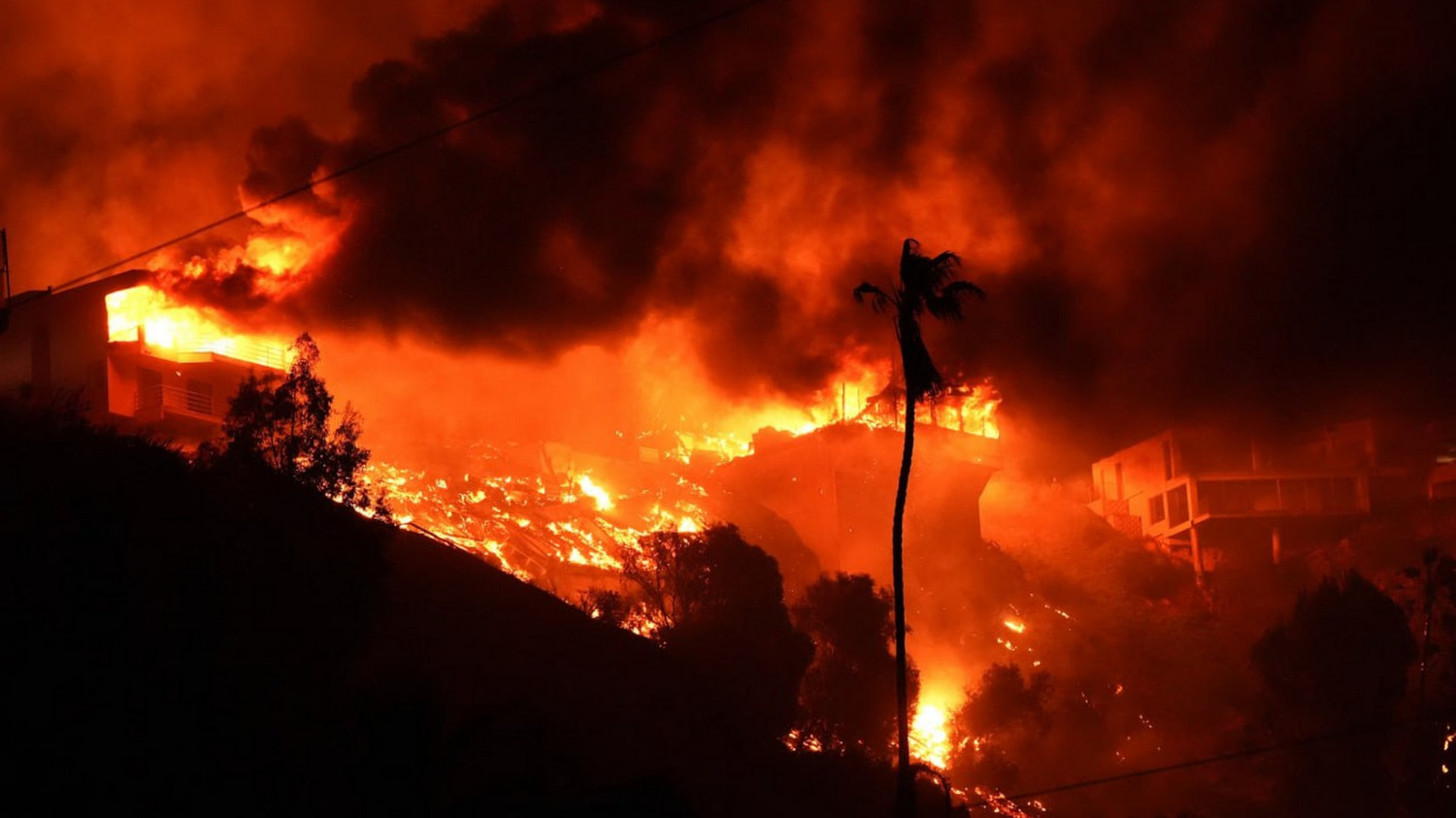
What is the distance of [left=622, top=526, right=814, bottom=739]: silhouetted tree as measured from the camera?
46938 mm

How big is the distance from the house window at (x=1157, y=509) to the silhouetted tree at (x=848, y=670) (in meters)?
57.6

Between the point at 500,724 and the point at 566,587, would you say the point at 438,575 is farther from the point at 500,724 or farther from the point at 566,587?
the point at 566,587

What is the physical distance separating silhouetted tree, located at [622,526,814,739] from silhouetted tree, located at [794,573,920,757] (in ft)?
7.65

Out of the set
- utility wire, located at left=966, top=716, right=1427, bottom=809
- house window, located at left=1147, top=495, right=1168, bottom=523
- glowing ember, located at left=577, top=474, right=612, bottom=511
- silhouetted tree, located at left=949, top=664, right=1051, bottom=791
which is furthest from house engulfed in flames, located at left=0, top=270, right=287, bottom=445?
house window, located at left=1147, top=495, right=1168, bottom=523

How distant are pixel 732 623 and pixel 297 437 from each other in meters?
19.7

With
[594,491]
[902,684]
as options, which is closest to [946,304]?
[902,684]

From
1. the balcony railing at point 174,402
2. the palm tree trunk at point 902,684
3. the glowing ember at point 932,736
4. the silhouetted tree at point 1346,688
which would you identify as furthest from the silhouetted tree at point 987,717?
the balcony railing at point 174,402

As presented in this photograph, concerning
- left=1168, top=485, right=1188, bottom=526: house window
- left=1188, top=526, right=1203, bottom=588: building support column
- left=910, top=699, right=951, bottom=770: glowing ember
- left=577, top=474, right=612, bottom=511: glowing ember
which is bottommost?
left=910, top=699, right=951, bottom=770: glowing ember

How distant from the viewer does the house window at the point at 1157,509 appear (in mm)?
107762

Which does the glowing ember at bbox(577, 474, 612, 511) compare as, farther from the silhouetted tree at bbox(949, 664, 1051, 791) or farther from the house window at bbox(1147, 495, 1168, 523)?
the house window at bbox(1147, 495, 1168, 523)

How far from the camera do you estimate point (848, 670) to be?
171 ft

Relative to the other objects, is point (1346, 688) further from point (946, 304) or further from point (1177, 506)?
point (1177, 506)

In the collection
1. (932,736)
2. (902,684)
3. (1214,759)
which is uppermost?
(902,684)

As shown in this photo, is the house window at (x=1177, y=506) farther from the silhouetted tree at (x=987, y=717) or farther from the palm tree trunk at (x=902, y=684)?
the palm tree trunk at (x=902, y=684)
